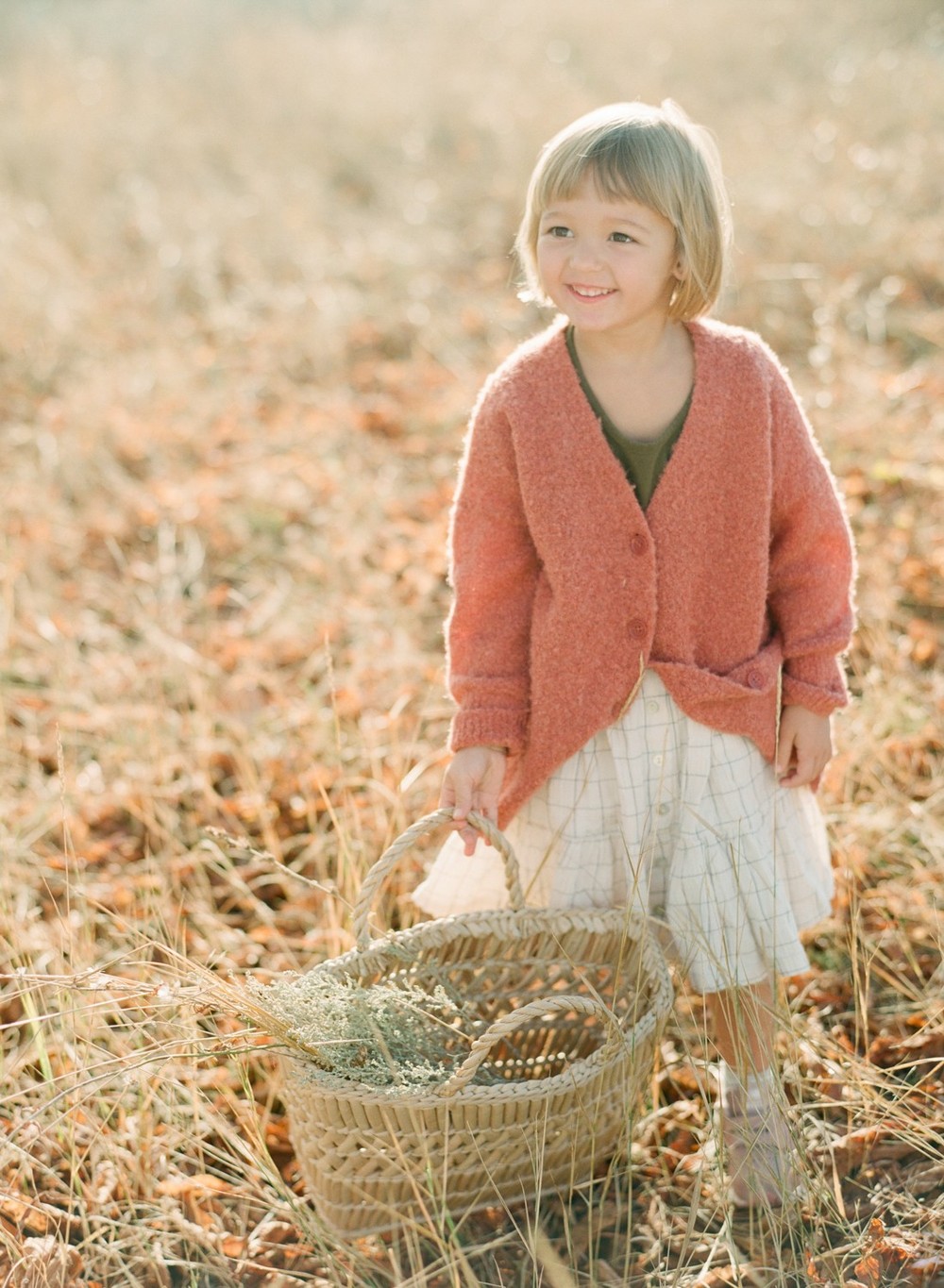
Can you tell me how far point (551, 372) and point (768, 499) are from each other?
38cm

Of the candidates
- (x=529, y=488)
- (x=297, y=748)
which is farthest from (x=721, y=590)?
(x=297, y=748)

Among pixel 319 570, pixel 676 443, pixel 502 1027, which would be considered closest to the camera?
pixel 502 1027

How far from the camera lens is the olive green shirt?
191cm

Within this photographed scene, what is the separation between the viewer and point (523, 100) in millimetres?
7082

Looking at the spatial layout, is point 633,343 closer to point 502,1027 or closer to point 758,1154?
point 502,1027

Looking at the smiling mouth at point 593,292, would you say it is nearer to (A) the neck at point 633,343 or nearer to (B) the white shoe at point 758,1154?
(A) the neck at point 633,343

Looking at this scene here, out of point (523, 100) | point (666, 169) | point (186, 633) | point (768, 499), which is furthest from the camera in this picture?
point (523, 100)

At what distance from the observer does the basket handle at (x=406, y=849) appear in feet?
5.98

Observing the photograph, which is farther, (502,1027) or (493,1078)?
(493,1078)

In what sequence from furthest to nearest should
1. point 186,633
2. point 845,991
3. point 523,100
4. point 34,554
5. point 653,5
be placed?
point 653,5 → point 523,100 → point 34,554 → point 186,633 → point 845,991

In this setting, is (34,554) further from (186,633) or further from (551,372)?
(551,372)

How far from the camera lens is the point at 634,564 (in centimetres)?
190

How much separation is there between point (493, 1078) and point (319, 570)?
2.00m

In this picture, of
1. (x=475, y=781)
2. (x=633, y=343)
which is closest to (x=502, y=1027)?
(x=475, y=781)
